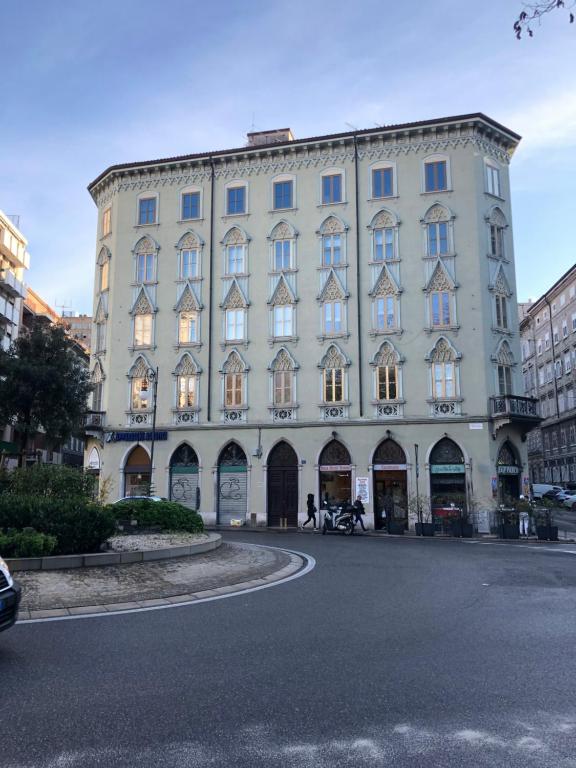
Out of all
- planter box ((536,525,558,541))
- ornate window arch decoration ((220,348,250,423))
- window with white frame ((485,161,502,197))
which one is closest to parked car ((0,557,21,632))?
planter box ((536,525,558,541))

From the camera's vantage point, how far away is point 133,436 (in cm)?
3719

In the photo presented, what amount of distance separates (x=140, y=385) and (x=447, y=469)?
18.0 meters

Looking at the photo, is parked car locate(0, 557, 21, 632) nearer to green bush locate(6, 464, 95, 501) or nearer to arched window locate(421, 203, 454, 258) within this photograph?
green bush locate(6, 464, 95, 501)

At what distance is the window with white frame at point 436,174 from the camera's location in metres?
35.8

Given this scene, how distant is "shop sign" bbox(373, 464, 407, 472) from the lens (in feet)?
110

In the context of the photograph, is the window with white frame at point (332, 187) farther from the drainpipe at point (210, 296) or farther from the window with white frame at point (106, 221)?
the window with white frame at point (106, 221)

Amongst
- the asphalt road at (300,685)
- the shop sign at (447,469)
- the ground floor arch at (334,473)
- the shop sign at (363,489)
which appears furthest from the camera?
the ground floor arch at (334,473)

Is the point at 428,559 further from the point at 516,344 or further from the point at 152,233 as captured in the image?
the point at 152,233

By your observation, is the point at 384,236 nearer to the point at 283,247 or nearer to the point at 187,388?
the point at 283,247

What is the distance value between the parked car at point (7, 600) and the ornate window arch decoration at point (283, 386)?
28762mm

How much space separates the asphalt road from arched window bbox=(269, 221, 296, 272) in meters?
28.5

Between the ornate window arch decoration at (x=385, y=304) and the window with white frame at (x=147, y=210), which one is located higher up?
the window with white frame at (x=147, y=210)

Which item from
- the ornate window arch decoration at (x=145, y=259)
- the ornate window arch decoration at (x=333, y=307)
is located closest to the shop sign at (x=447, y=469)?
the ornate window arch decoration at (x=333, y=307)

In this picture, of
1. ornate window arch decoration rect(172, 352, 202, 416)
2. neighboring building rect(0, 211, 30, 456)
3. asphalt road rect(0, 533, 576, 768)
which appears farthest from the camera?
neighboring building rect(0, 211, 30, 456)
